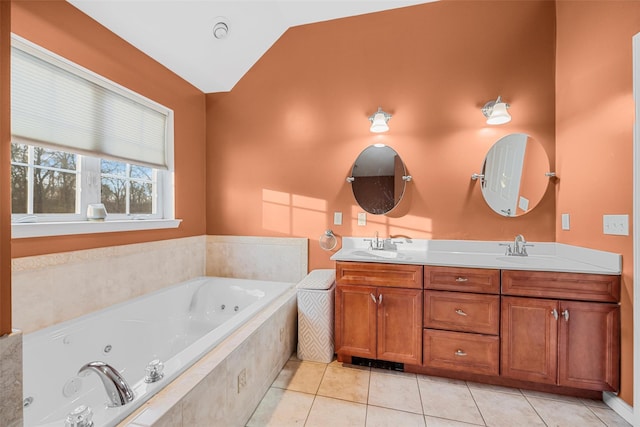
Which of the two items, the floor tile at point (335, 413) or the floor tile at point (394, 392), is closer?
the floor tile at point (335, 413)

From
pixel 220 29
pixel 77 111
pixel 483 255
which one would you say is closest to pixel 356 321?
pixel 483 255

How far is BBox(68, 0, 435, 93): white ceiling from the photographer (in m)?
1.96

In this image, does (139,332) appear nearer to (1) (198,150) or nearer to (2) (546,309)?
(1) (198,150)

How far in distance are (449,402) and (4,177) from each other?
220 centimetres

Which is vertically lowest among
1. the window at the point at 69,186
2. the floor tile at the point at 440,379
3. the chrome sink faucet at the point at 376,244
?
the floor tile at the point at 440,379

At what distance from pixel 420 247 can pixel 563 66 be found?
1693 millimetres

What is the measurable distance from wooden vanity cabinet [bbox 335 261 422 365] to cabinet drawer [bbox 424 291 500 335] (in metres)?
0.08

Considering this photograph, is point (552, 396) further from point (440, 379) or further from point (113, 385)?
point (113, 385)

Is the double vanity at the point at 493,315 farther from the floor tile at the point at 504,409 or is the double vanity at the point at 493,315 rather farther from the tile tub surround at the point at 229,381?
the tile tub surround at the point at 229,381

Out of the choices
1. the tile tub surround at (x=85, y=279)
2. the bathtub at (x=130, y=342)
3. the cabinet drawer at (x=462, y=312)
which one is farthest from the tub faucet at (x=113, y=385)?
the cabinet drawer at (x=462, y=312)

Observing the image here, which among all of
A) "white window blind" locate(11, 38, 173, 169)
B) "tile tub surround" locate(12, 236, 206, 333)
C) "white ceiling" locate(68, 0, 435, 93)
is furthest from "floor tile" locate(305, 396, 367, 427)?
"white ceiling" locate(68, 0, 435, 93)

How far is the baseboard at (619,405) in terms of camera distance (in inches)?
59.8

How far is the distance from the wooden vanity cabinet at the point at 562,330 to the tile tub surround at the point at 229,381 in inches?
57.7

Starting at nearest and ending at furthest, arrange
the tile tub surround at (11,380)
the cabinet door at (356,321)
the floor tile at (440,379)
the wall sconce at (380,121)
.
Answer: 1. the tile tub surround at (11,380)
2. the floor tile at (440,379)
3. the cabinet door at (356,321)
4. the wall sconce at (380,121)
